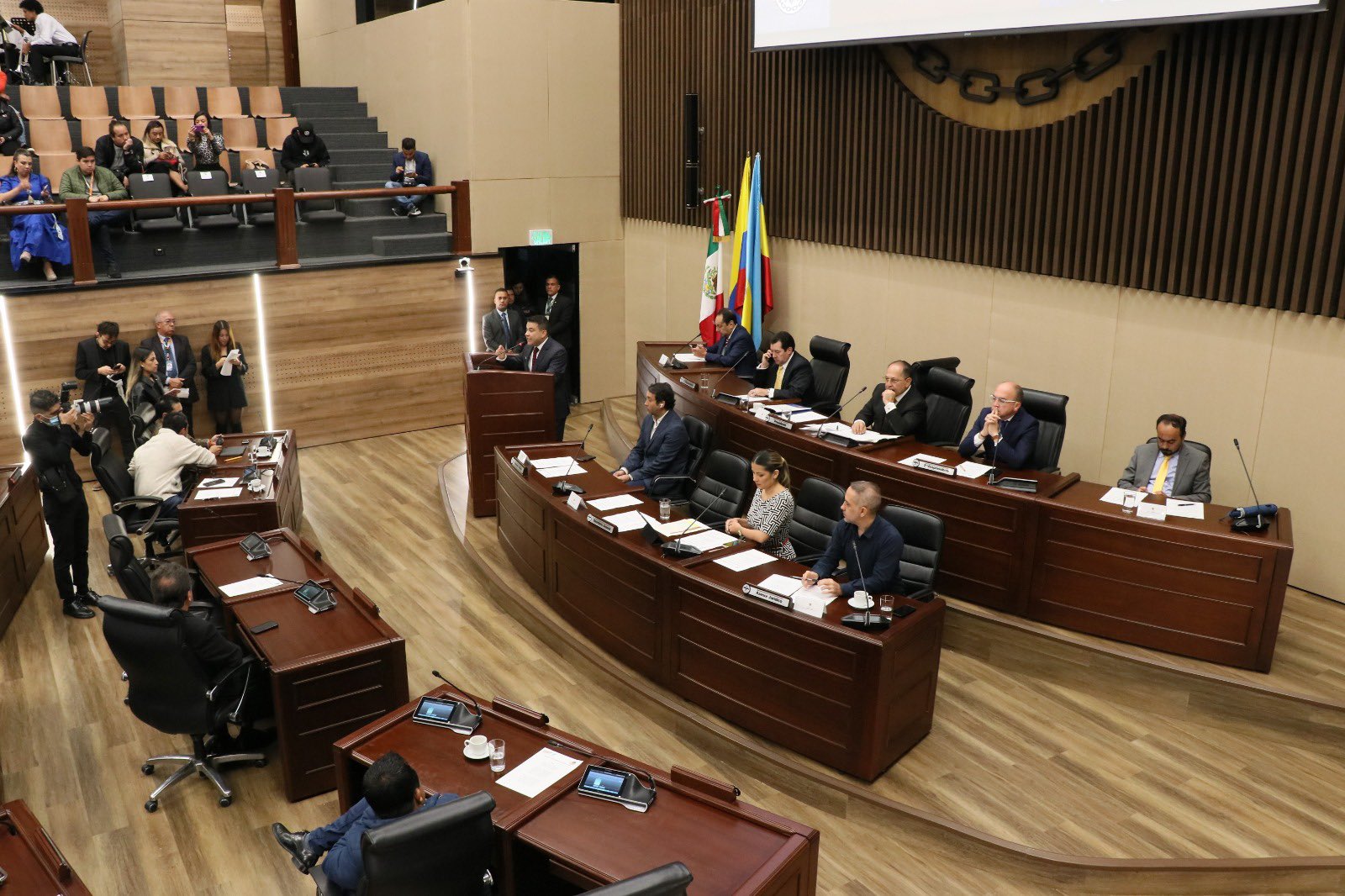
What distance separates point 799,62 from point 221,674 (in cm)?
652

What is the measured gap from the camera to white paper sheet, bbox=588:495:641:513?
19.0 feet

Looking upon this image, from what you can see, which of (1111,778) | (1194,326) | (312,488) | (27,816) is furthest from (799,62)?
(27,816)

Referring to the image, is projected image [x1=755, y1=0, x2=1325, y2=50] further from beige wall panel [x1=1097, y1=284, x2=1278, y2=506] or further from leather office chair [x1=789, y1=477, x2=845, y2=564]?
leather office chair [x1=789, y1=477, x2=845, y2=564]

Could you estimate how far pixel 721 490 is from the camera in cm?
596

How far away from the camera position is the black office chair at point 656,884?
2.63 m

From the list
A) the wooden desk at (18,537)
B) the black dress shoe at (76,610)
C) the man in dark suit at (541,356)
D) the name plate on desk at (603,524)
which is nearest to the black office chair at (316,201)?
the man in dark suit at (541,356)

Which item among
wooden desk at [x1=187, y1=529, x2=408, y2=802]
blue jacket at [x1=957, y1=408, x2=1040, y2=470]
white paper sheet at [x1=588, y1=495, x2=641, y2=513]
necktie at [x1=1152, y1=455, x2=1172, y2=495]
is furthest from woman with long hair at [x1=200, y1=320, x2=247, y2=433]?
necktie at [x1=1152, y1=455, x2=1172, y2=495]

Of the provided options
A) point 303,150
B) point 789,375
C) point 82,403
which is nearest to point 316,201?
point 303,150

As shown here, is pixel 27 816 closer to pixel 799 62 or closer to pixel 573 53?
pixel 799 62

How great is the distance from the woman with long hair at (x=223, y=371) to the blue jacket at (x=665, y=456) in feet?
14.0

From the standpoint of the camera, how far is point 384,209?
10672 mm

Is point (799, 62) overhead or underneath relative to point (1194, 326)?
overhead

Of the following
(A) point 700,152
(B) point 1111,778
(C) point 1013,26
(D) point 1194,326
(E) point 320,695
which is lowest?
(B) point 1111,778

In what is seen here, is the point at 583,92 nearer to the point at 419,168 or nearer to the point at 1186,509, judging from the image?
the point at 419,168
